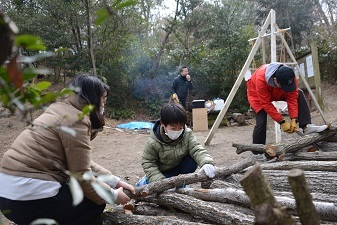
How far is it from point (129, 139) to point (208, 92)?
495cm

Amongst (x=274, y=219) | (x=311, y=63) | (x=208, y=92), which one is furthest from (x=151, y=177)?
(x=208, y=92)

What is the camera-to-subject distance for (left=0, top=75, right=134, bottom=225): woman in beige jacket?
1891 mm

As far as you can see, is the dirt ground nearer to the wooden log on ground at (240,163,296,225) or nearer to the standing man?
the standing man

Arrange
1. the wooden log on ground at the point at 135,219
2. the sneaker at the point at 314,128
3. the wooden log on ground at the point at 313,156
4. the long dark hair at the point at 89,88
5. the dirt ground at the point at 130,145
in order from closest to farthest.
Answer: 1. the long dark hair at the point at 89,88
2. the wooden log on ground at the point at 135,219
3. the wooden log on ground at the point at 313,156
4. the sneaker at the point at 314,128
5. the dirt ground at the point at 130,145

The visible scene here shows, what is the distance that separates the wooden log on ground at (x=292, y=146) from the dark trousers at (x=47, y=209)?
6.72 ft

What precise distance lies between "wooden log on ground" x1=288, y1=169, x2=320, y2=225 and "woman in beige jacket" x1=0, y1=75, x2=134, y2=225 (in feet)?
3.60

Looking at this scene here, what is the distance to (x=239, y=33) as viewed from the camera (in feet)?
36.2

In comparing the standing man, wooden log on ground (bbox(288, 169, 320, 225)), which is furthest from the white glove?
the standing man

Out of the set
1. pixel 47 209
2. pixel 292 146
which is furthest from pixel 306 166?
pixel 47 209

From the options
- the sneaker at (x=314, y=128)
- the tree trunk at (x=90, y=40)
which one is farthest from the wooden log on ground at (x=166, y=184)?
the tree trunk at (x=90, y=40)

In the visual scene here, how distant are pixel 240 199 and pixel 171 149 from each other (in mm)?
768

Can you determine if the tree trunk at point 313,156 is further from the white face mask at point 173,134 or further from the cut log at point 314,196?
the white face mask at point 173,134

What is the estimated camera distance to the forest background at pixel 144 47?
33.0 ft

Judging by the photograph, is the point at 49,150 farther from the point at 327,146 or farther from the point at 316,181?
the point at 327,146
